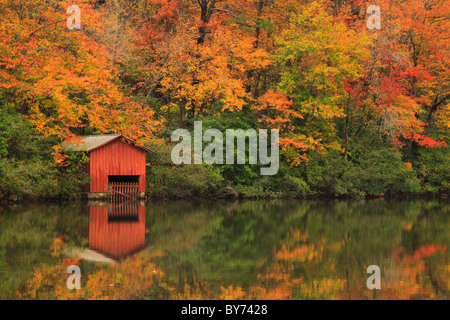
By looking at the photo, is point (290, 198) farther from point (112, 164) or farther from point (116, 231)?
point (116, 231)

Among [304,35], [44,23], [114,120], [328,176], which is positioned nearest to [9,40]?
[44,23]

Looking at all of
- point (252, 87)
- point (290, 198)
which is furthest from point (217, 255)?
point (252, 87)

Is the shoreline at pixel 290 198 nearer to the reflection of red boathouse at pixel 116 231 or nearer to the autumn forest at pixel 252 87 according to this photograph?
the autumn forest at pixel 252 87

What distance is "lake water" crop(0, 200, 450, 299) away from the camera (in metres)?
9.38

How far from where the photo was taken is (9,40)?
1045 inches

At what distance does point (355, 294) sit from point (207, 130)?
25.6 meters

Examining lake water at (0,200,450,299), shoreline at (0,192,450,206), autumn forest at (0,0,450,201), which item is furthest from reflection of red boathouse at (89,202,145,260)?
autumn forest at (0,0,450,201)

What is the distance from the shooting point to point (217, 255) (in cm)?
1302

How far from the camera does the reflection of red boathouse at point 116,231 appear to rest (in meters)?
13.3

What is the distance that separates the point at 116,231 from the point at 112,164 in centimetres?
1404

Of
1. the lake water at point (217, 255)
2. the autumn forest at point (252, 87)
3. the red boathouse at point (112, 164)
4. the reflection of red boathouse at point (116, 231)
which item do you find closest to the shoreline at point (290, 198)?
the autumn forest at point (252, 87)

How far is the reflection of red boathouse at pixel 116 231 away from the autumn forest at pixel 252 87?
6.05 meters

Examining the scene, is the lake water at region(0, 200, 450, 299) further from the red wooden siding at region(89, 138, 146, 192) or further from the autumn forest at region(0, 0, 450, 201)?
A: the autumn forest at region(0, 0, 450, 201)

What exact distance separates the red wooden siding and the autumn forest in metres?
0.73
